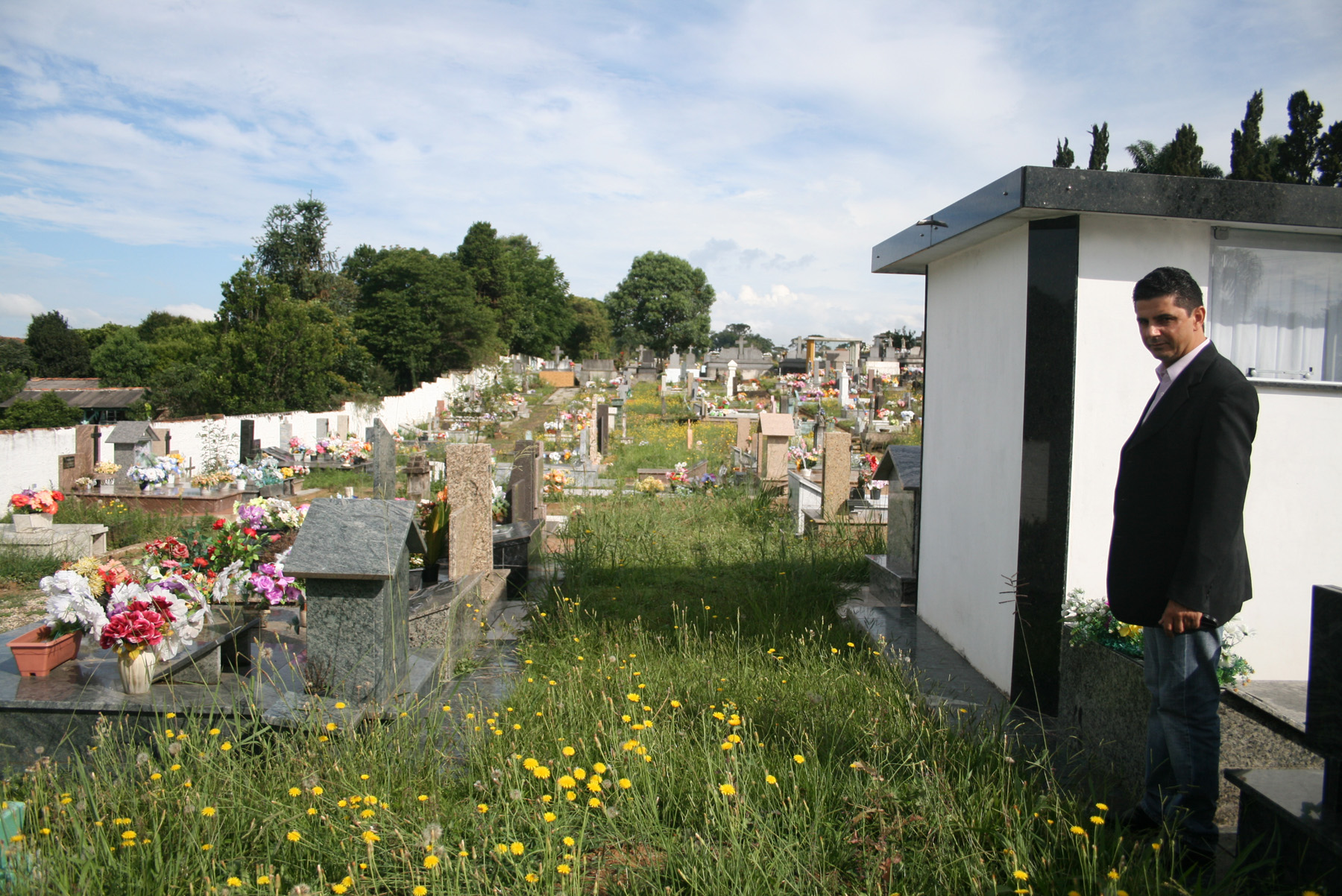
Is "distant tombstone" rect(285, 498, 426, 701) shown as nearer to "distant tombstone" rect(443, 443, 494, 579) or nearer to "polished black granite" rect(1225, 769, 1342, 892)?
"distant tombstone" rect(443, 443, 494, 579)

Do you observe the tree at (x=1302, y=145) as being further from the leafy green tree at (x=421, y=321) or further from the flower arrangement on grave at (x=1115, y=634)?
the leafy green tree at (x=421, y=321)

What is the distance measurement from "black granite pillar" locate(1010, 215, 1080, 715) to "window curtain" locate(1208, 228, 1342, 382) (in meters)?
0.74

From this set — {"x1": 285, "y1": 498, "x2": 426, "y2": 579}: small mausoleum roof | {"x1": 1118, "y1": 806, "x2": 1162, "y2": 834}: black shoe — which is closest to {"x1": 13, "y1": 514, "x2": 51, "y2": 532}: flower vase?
{"x1": 285, "y1": 498, "x2": 426, "y2": 579}: small mausoleum roof

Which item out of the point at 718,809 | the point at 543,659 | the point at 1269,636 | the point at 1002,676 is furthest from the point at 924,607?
the point at 718,809

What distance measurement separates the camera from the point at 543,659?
4.78 metres

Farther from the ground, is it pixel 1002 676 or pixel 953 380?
pixel 953 380

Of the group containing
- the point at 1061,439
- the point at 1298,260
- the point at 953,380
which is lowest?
the point at 1061,439

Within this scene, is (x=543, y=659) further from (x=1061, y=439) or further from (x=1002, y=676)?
(x=1061, y=439)

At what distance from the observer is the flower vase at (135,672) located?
3.50 meters

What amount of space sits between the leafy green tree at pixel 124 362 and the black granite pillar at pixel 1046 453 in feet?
152

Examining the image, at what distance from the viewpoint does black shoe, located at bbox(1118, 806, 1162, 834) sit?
2664mm

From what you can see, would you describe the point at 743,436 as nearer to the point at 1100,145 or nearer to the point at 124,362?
the point at 1100,145

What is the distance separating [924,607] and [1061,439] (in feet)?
6.48

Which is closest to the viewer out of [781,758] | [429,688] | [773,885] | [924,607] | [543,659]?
[773,885]
